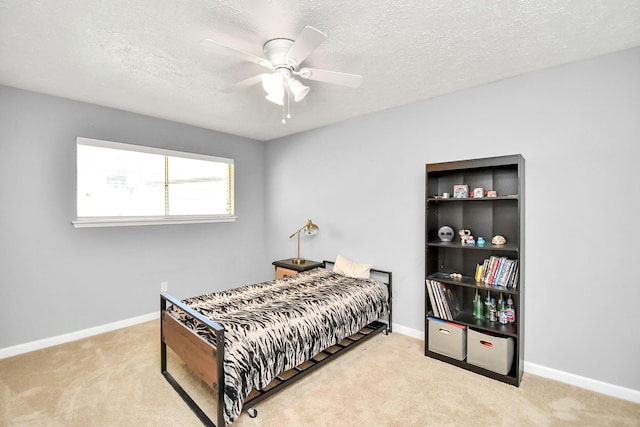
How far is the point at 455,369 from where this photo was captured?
2.57 metres

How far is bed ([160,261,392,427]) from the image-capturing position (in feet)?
6.07

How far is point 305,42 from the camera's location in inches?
63.7

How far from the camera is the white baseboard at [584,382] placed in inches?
84.0

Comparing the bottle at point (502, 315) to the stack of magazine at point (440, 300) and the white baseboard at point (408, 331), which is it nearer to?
the stack of magazine at point (440, 300)

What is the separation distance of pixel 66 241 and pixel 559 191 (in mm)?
4635

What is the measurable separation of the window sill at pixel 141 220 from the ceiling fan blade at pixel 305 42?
282cm

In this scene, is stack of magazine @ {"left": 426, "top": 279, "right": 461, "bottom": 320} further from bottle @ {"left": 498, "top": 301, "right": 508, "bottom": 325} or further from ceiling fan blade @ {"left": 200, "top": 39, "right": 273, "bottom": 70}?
ceiling fan blade @ {"left": 200, "top": 39, "right": 273, "bottom": 70}

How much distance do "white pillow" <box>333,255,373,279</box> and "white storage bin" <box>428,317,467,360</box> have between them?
35.6 inches

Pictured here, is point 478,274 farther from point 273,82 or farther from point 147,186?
point 147,186

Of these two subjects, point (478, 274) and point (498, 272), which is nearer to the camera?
point (498, 272)

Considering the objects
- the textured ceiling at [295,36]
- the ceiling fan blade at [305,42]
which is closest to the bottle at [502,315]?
the textured ceiling at [295,36]

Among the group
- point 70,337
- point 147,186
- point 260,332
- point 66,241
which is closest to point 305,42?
point 260,332

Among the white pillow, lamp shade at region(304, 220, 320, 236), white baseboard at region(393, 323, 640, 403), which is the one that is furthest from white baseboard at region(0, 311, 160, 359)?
white baseboard at region(393, 323, 640, 403)

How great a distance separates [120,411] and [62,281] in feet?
5.88
